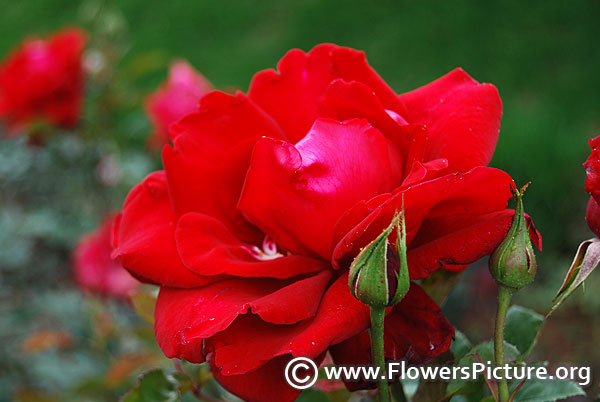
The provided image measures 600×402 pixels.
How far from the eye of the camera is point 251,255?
545 millimetres

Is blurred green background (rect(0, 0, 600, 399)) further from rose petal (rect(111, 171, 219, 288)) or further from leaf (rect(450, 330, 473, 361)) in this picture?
leaf (rect(450, 330, 473, 361))

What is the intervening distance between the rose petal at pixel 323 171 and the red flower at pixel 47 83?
1.15 metres

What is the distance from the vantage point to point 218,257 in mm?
488

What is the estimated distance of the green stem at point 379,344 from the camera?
41 centimetres

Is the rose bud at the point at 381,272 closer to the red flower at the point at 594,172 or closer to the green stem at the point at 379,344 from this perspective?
the green stem at the point at 379,344

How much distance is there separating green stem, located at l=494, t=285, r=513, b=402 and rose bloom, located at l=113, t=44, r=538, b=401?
0.10 ft


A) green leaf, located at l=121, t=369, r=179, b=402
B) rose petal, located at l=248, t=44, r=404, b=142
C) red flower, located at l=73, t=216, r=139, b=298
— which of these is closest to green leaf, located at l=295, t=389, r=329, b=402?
green leaf, located at l=121, t=369, r=179, b=402

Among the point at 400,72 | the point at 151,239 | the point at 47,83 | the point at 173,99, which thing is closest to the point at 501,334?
the point at 151,239

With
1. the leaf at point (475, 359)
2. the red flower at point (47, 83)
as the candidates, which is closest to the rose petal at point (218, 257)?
the leaf at point (475, 359)

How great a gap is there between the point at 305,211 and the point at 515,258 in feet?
0.46

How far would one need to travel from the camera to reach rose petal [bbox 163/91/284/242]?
0.52 m

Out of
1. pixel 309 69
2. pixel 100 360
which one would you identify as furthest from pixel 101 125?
pixel 309 69

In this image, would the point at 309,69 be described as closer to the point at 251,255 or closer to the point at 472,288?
the point at 251,255

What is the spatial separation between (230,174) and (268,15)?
170 inches
